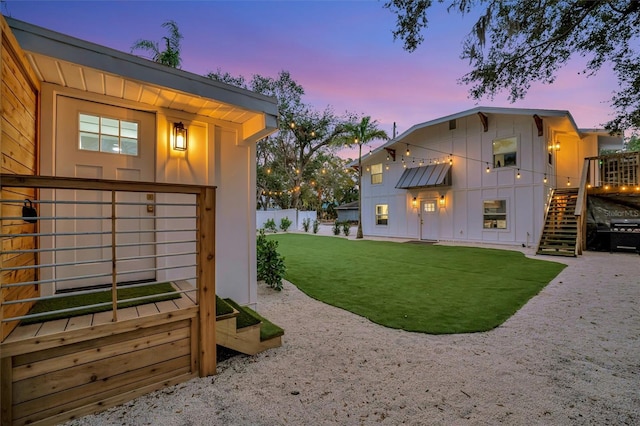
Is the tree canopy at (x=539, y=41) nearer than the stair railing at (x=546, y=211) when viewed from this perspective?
Yes

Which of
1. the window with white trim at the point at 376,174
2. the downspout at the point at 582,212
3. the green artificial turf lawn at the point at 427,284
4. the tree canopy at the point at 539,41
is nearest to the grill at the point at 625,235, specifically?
the downspout at the point at 582,212

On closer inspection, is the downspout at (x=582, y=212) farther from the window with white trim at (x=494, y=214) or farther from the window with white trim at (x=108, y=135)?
the window with white trim at (x=108, y=135)

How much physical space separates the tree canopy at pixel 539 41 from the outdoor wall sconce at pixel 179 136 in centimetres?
460

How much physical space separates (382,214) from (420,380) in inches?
526

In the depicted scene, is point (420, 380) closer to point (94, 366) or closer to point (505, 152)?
point (94, 366)

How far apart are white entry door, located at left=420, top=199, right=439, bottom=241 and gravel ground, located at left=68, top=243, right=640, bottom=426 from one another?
9.42 m

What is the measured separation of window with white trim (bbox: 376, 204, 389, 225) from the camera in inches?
598

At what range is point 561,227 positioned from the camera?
9742mm

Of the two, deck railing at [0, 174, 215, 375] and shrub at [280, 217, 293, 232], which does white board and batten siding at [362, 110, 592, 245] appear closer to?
shrub at [280, 217, 293, 232]

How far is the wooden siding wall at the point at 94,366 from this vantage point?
1.81 m

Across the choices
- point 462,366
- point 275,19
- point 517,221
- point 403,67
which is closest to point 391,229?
point 517,221

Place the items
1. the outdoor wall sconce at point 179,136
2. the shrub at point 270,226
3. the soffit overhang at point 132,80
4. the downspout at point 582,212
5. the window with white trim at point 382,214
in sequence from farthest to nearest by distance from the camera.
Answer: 1. the shrub at point 270,226
2. the window with white trim at point 382,214
3. the downspout at point 582,212
4. the outdoor wall sconce at point 179,136
5. the soffit overhang at point 132,80

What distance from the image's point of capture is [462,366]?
2.58m

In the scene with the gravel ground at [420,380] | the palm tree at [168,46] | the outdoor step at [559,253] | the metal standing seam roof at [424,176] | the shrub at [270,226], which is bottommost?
the gravel ground at [420,380]
